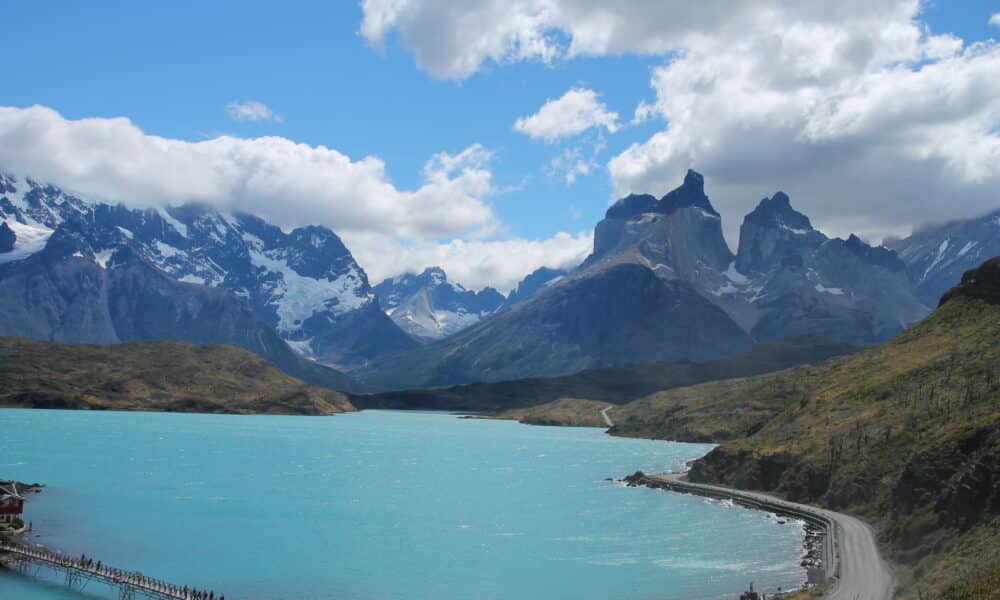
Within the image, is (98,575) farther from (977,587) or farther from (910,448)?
(910,448)

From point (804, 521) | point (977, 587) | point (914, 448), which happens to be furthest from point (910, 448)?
point (977, 587)

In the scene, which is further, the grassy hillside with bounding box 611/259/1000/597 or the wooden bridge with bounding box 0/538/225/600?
the grassy hillside with bounding box 611/259/1000/597

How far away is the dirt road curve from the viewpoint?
7831cm

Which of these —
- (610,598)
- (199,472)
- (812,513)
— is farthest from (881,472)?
(199,472)

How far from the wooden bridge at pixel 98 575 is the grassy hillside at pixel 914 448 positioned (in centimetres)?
6429

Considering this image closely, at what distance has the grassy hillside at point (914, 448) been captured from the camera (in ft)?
284

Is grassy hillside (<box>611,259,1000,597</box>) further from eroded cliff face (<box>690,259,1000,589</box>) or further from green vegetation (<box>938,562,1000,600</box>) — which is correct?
green vegetation (<box>938,562,1000,600</box>)

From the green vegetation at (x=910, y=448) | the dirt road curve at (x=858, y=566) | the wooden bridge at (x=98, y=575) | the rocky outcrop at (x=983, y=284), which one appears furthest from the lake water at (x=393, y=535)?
the rocky outcrop at (x=983, y=284)

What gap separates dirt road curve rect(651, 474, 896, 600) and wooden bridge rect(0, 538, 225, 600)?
56.1m

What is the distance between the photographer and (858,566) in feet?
291

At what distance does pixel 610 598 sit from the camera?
289ft

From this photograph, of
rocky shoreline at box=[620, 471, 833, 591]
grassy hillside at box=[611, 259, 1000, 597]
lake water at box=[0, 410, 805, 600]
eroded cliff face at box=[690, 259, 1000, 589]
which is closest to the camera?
grassy hillside at box=[611, 259, 1000, 597]

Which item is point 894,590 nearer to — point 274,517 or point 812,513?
point 812,513

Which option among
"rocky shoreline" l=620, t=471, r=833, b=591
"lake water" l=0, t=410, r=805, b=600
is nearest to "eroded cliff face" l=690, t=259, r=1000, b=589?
"rocky shoreline" l=620, t=471, r=833, b=591
